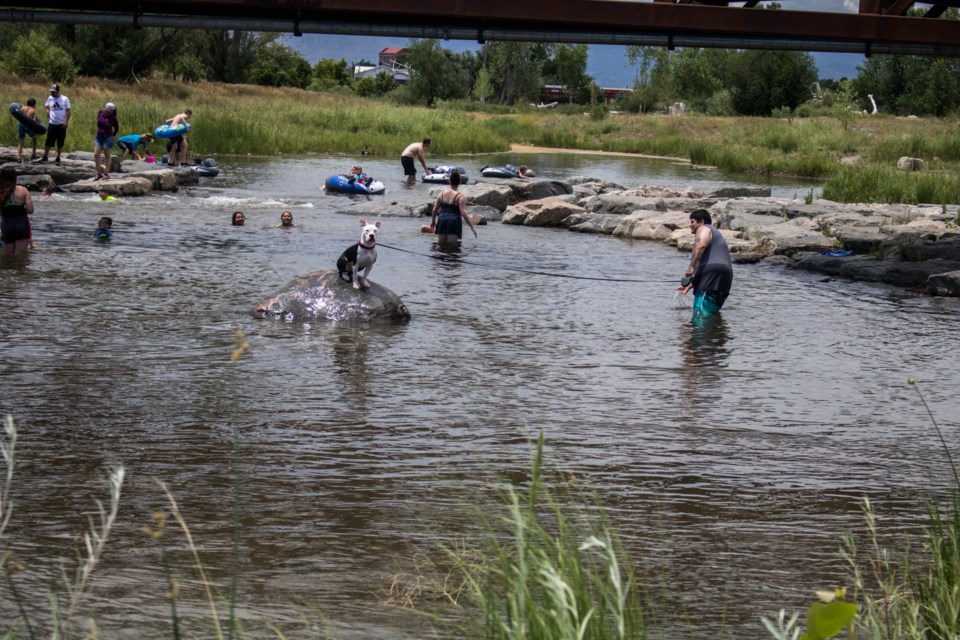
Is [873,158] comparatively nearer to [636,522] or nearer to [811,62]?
[636,522]

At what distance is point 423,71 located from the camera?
318 feet

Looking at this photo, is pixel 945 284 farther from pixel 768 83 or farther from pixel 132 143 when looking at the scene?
pixel 768 83

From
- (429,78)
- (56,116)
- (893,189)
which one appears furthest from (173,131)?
(429,78)

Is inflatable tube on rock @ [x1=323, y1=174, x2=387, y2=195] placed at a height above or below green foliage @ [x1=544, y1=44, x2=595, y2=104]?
below

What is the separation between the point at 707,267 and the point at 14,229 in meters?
10.0

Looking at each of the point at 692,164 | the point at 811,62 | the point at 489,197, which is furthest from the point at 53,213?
the point at 811,62

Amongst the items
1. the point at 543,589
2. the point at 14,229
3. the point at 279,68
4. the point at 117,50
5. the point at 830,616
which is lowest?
the point at 14,229

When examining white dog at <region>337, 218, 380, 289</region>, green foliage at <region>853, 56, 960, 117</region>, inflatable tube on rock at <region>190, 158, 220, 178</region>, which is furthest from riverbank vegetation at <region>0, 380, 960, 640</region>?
green foliage at <region>853, 56, 960, 117</region>

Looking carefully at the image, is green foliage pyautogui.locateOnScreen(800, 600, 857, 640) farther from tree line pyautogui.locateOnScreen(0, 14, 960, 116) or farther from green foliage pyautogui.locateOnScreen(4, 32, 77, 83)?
Answer: green foliage pyautogui.locateOnScreen(4, 32, 77, 83)

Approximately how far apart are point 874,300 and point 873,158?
1228 inches

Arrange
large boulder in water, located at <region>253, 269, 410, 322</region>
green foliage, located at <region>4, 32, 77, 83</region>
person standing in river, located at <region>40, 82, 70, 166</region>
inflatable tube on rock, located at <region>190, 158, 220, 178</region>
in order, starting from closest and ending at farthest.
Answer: large boulder in water, located at <region>253, 269, 410, 322</region> < person standing in river, located at <region>40, 82, 70, 166</region> < inflatable tube on rock, located at <region>190, 158, 220, 178</region> < green foliage, located at <region>4, 32, 77, 83</region>

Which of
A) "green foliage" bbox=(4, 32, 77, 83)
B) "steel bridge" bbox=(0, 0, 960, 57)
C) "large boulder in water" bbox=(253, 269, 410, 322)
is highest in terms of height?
"green foliage" bbox=(4, 32, 77, 83)

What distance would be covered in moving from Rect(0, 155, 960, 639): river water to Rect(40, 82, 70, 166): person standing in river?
32.1ft

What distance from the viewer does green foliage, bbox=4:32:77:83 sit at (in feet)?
185
